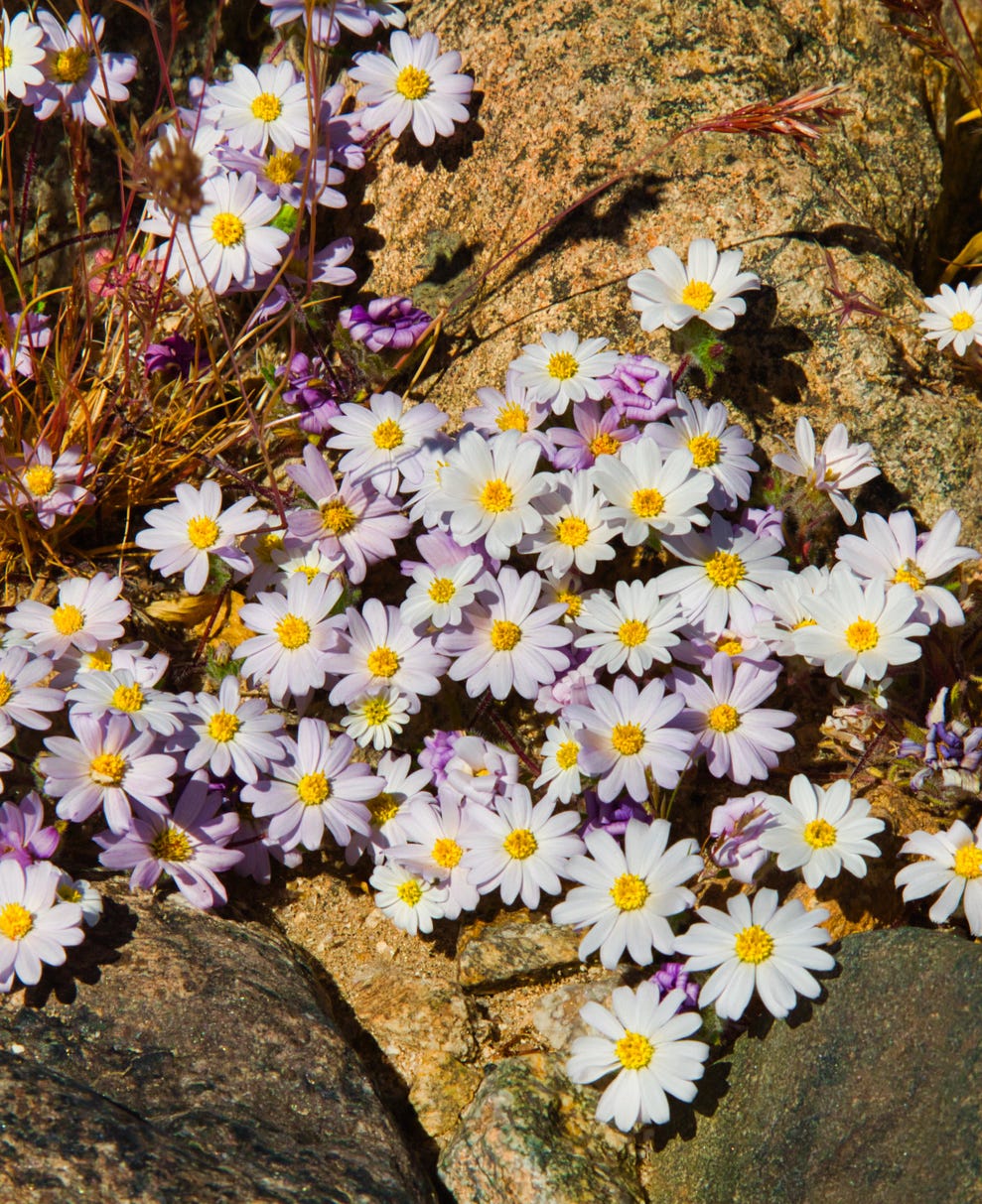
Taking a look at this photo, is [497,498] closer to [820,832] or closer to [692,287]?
[692,287]

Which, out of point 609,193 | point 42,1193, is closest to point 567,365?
point 609,193

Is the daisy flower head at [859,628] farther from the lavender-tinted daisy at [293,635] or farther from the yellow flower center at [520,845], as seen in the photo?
the lavender-tinted daisy at [293,635]

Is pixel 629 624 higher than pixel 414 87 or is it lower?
lower

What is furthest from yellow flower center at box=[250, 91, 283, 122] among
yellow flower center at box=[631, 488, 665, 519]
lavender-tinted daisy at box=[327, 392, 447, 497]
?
yellow flower center at box=[631, 488, 665, 519]

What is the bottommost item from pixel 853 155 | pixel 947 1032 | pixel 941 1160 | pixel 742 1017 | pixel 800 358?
pixel 941 1160

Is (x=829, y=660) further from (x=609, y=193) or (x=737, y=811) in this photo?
(x=609, y=193)

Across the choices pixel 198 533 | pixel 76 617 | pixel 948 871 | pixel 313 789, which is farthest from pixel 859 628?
pixel 76 617

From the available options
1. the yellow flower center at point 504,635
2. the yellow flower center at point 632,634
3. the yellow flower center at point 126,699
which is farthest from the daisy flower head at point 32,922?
the yellow flower center at point 632,634
